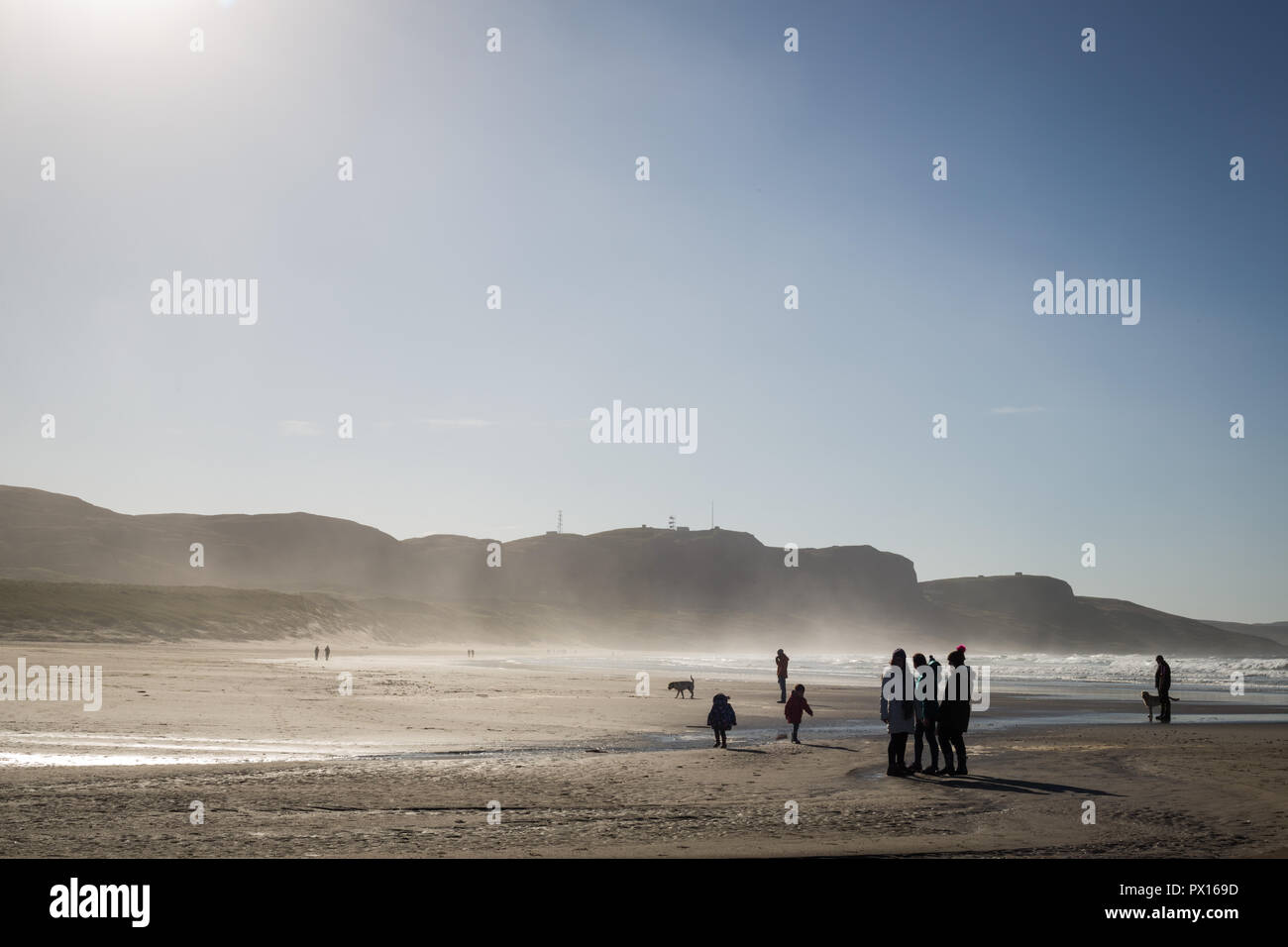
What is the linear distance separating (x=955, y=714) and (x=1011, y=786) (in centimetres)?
148

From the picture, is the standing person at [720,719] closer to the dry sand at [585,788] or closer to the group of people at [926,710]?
the dry sand at [585,788]

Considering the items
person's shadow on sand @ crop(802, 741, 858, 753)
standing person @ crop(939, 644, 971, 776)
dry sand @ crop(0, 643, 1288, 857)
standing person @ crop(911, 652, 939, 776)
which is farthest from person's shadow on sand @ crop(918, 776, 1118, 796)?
person's shadow on sand @ crop(802, 741, 858, 753)

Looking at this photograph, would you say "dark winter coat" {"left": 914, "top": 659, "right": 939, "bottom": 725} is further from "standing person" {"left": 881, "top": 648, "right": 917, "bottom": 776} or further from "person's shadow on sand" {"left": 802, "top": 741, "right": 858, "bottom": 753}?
"person's shadow on sand" {"left": 802, "top": 741, "right": 858, "bottom": 753}

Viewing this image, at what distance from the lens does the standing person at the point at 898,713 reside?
1514cm

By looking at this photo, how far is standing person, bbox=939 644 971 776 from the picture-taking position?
15.2 m

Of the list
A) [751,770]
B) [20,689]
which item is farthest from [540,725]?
[20,689]

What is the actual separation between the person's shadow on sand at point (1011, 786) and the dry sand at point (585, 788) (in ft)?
0.22

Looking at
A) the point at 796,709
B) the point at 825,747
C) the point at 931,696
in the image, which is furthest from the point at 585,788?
the point at 796,709

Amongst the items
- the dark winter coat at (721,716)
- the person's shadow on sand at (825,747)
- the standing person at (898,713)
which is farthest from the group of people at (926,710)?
the dark winter coat at (721,716)

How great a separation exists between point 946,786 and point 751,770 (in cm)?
318
